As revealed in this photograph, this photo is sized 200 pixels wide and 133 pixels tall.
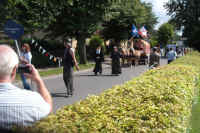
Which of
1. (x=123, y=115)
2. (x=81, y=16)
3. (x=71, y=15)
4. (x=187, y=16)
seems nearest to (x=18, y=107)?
(x=123, y=115)

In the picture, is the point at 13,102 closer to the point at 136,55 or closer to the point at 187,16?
the point at 136,55

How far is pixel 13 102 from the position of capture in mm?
2207

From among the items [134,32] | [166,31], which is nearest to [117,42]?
[134,32]

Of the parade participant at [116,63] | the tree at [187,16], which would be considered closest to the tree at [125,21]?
the tree at [187,16]

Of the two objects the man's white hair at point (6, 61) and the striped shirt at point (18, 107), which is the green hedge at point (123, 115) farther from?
the man's white hair at point (6, 61)

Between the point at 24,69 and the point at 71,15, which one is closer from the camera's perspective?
the point at 24,69

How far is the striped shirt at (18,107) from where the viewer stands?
2.20m

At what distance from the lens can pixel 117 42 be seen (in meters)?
34.4

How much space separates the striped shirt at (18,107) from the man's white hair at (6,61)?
0.11 meters

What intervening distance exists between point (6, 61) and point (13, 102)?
34 cm

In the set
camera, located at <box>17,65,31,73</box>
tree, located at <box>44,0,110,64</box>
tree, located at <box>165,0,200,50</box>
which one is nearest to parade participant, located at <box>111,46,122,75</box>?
tree, located at <box>44,0,110,64</box>

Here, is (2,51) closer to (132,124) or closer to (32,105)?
(32,105)

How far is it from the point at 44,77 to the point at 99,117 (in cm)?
1338

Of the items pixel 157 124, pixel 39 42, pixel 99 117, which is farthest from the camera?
pixel 39 42
